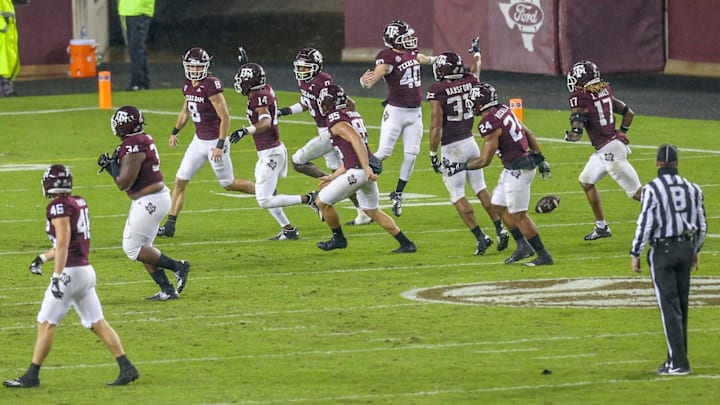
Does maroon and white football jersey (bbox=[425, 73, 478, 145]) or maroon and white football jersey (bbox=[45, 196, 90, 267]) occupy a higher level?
maroon and white football jersey (bbox=[45, 196, 90, 267])

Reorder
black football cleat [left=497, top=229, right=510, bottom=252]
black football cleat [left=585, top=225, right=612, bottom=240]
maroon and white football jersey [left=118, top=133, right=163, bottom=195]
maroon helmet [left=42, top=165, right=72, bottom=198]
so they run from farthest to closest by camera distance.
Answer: black football cleat [left=585, top=225, right=612, bottom=240], black football cleat [left=497, top=229, right=510, bottom=252], maroon and white football jersey [left=118, top=133, right=163, bottom=195], maroon helmet [left=42, top=165, right=72, bottom=198]

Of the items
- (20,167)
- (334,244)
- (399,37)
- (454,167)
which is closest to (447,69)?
(454,167)

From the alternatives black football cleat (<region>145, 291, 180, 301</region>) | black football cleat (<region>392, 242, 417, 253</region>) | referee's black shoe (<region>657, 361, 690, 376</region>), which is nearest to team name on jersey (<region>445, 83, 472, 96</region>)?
black football cleat (<region>392, 242, 417, 253</region>)

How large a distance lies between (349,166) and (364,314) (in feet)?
11.3

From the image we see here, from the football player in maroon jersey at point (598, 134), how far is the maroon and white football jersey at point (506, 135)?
6.19ft

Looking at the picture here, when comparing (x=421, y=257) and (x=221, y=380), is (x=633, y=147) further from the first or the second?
(x=221, y=380)

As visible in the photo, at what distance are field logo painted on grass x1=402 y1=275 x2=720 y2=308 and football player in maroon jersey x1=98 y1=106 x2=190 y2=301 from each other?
2.51 meters

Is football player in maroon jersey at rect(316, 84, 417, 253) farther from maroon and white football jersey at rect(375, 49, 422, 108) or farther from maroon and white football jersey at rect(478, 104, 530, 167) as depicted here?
maroon and white football jersey at rect(375, 49, 422, 108)

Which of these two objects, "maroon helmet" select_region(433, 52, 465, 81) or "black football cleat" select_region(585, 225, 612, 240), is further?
"black football cleat" select_region(585, 225, 612, 240)

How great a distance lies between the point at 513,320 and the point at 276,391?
3420 millimetres

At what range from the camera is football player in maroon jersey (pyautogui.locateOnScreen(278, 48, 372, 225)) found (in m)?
21.7

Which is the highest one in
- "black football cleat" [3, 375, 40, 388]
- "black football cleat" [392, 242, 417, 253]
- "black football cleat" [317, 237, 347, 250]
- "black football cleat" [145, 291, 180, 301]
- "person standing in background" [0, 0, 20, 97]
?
"black football cleat" [3, 375, 40, 388]

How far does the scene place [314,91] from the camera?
2231 centimetres

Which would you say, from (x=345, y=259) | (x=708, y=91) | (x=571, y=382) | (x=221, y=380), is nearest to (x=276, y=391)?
(x=221, y=380)
